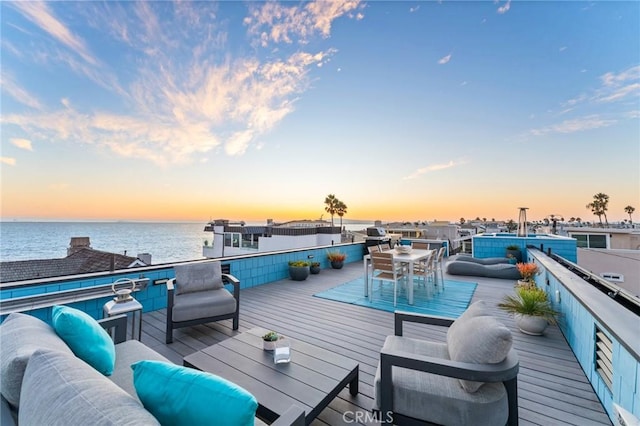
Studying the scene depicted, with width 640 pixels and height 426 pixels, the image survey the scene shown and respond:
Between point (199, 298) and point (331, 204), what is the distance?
2563cm

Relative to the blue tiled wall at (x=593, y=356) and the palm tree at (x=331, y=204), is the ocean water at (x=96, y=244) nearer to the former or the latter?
the palm tree at (x=331, y=204)

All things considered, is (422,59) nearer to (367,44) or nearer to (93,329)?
(367,44)

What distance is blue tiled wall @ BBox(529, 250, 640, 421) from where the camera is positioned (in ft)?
5.00

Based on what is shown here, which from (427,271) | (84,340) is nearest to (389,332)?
(427,271)

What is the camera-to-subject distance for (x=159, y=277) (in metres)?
3.95

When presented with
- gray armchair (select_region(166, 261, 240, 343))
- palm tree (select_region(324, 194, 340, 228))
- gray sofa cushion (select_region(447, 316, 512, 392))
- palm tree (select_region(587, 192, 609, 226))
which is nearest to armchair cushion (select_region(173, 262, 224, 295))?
gray armchair (select_region(166, 261, 240, 343))

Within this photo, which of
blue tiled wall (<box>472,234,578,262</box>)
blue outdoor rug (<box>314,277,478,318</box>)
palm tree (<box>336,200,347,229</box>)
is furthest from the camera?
palm tree (<box>336,200,347,229</box>)

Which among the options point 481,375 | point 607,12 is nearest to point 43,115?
point 481,375

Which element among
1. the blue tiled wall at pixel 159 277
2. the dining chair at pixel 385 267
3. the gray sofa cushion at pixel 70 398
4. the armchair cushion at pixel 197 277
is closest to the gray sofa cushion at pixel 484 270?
the dining chair at pixel 385 267

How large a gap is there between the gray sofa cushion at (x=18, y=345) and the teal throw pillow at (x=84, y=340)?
0.04 meters

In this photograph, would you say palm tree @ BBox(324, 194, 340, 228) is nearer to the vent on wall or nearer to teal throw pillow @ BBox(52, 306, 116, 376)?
the vent on wall

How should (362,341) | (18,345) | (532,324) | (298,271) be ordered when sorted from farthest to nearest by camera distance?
1. (298,271)
2. (532,324)
3. (362,341)
4. (18,345)

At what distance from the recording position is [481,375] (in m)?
1.38

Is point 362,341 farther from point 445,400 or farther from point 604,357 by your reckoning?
point 604,357
